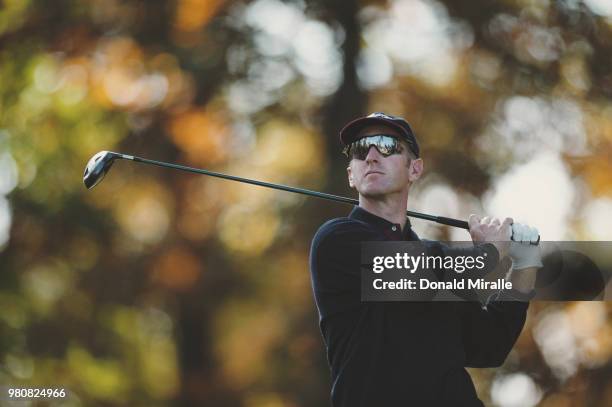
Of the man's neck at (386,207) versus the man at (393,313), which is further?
the man's neck at (386,207)

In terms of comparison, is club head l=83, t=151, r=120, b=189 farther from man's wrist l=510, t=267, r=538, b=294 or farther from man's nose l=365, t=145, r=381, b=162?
man's wrist l=510, t=267, r=538, b=294

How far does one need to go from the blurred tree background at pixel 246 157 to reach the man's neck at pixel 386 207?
6481mm

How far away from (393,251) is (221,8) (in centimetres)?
883

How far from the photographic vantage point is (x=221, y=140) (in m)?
12.5

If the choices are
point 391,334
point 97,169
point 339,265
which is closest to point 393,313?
point 391,334

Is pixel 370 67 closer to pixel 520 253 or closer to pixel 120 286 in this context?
pixel 120 286

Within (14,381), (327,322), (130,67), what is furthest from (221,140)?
(327,322)

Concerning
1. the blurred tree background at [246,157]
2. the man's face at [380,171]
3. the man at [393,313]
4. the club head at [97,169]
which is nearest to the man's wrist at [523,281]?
the man at [393,313]

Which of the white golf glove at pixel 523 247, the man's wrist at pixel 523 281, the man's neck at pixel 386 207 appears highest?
the man's neck at pixel 386 207

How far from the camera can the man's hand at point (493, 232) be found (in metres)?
3.48

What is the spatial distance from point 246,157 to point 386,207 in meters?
8.84

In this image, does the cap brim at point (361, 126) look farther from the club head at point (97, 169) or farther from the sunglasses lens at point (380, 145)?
the club head at point (97, 169)

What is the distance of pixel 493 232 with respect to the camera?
3520mm

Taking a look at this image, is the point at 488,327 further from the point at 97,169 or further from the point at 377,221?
the point at 97,169
